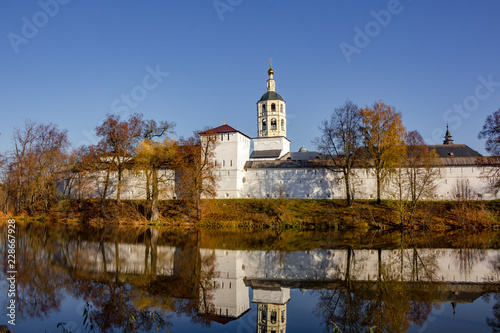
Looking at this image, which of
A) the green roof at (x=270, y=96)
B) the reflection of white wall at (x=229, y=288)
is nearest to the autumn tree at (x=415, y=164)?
the reflection of white wall at (x=229, y=288)

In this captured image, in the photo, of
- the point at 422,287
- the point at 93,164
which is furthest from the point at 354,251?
the point at 93,164

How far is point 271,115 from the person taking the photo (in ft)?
146

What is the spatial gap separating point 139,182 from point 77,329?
2811cm

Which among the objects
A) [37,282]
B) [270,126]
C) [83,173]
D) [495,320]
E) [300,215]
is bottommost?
[495,320]

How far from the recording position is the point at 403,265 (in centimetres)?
1259

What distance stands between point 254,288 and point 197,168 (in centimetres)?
1954

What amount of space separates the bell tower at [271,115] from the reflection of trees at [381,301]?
110 feet

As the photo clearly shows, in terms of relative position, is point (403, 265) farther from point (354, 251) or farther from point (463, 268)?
point (354, 251)

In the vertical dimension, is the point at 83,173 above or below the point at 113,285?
above

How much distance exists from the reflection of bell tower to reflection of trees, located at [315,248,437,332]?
0.87 meters

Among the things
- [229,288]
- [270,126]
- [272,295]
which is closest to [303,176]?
[270,126]

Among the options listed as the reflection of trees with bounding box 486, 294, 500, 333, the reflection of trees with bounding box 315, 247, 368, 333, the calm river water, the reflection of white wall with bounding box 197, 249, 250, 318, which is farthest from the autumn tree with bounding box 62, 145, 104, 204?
the reflection of trees with bounding box 486, 294, 500, 333

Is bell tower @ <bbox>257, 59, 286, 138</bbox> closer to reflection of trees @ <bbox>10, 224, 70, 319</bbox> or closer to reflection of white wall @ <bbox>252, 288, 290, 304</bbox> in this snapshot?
reflection of trees @ <bbox>10, 224, 70, 319</bbox>

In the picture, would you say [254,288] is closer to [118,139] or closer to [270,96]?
[118,139]
